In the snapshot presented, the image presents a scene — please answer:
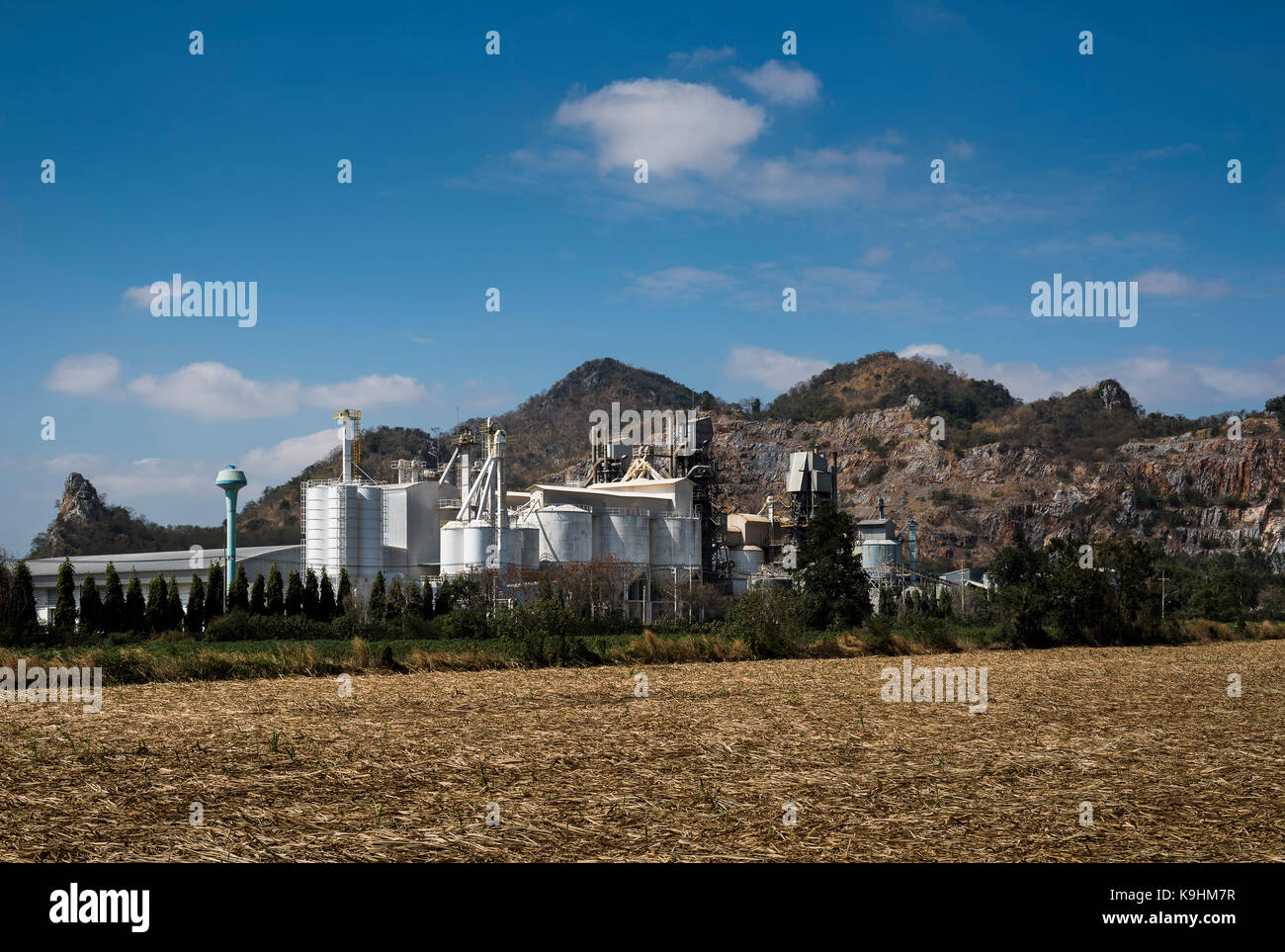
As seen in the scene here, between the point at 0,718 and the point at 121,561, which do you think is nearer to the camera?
→ the point at 0,718

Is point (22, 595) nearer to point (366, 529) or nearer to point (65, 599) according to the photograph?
point (65, 599)

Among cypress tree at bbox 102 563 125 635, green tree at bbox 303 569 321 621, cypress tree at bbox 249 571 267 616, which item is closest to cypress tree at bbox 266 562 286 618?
cypress tree at bbox 249 571 267 616

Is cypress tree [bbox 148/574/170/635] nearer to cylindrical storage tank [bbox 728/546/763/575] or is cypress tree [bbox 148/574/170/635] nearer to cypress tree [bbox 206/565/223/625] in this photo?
cypress tree [bbox 206/565/223/625]

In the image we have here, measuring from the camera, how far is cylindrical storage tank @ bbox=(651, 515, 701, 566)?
90.3 metres

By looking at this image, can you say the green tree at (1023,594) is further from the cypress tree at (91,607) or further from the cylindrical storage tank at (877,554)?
the cylindrical storage tank at (877,554)

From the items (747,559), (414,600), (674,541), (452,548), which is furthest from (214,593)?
(747,559)

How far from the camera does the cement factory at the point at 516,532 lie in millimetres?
78750

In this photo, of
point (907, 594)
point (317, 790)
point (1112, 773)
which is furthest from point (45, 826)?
point (907, 594)

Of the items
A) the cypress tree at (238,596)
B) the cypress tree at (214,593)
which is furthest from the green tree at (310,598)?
the cypress tree at (214,593)

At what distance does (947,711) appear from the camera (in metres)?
19.3

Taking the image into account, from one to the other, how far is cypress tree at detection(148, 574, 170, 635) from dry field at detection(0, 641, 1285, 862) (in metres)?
38.6

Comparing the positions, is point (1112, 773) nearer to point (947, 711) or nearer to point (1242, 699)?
point (947, 711)
